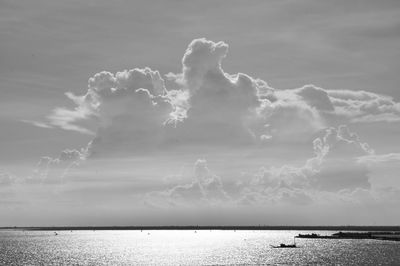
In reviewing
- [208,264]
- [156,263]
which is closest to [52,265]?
[156,263]

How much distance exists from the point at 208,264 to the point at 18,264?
2264 inches

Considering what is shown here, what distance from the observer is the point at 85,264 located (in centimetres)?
17288

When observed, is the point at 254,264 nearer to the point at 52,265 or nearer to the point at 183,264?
the point at 183,264

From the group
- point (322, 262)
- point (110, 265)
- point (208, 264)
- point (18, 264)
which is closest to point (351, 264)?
point (322, 262)

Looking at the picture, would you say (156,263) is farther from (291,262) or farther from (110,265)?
(291,262)

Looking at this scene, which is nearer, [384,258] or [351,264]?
[351,264]

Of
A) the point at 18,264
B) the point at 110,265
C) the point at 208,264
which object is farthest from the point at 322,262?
the point at 18,264

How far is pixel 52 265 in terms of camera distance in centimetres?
16850

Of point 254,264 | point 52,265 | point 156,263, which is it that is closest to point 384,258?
point 254,264

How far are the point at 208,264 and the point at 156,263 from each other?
19479mm

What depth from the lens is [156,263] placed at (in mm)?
178375

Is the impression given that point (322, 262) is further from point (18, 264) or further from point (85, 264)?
point (18, 264)

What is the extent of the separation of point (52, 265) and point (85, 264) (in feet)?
33.1

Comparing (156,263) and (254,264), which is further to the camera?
(156,263)
